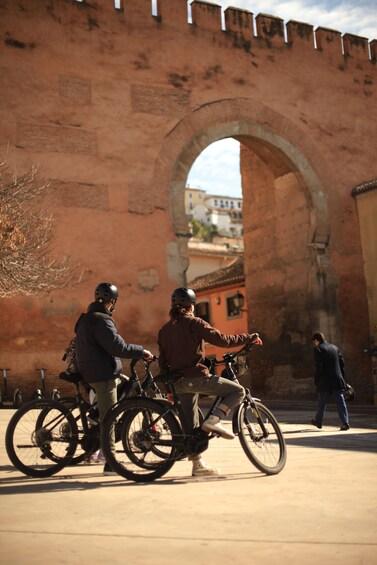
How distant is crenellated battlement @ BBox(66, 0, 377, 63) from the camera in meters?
16.2

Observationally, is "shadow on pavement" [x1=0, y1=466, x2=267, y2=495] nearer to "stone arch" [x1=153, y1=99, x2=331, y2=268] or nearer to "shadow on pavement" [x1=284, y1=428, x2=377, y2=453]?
"shadow on pavement" [x1=284, y1=428, x2=377, y2=453]

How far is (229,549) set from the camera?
305 cm

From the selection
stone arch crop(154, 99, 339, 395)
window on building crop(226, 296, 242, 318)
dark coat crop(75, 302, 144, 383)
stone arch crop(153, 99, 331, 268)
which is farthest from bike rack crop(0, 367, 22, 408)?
window on building crop(226, 296, 242, 318)

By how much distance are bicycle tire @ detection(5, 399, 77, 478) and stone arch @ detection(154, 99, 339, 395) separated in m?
10.6

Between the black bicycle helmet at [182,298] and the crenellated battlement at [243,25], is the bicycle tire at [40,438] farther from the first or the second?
the crenellated battlement at [243,25]

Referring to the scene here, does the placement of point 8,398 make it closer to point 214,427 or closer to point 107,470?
point 107,470

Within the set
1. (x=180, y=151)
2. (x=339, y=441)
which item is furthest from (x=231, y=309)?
(x=339, y=441)

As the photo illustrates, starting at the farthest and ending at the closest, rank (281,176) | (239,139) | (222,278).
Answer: (222,278) < (281,176) < (239,139)

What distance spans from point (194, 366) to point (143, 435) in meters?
0.61

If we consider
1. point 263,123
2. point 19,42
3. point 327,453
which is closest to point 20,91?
point 19,42

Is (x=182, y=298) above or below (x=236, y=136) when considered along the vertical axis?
below

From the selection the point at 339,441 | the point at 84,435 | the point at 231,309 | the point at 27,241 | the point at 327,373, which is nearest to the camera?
the point at 84,435

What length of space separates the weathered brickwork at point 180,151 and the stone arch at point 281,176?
0.11 ft

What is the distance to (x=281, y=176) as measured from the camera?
18.6m
